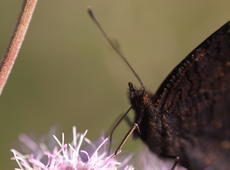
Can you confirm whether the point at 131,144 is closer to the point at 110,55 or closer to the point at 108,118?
the point at 108,118

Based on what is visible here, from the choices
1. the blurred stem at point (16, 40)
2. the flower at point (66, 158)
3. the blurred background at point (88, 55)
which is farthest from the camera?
the blurred background at point (88, 55)

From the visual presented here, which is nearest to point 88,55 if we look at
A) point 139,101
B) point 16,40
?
point 139,101

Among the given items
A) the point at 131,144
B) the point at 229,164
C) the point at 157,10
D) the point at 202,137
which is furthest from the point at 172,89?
the point at 157,10

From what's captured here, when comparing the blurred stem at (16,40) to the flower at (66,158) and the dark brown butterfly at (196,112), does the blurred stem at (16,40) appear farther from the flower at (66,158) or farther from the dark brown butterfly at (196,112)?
the dark brown butterfly at (196,112)

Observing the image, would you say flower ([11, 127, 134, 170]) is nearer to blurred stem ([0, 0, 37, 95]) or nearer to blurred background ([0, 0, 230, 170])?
blurred stem ([0, 0, 37, 95])

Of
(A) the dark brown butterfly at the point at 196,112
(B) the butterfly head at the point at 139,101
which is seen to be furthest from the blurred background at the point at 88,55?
(A) the dark brown butterfly at the point at 196,112

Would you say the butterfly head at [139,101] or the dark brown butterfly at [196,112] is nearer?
the dark brown butterfly at [196,112]
